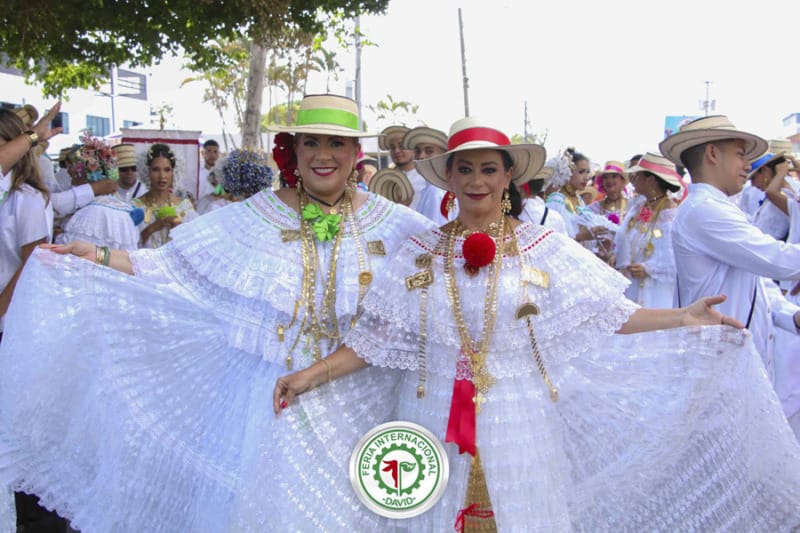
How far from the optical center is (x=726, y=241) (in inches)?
159

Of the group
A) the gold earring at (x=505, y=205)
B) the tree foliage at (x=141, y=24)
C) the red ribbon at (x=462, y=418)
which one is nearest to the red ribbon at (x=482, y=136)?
the gold earring at (x=505, y=205)

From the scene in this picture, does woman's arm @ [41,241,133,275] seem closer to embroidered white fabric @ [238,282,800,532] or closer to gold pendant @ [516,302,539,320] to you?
embroidered white fabric @ [238,282,800,532]

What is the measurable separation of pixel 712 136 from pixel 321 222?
7.61 feet

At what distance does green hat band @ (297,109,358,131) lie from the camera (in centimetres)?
339

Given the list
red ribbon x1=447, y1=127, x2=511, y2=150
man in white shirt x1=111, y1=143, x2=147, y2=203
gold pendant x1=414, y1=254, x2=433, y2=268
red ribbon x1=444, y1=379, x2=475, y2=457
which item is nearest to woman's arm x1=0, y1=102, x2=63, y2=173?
gold pendant x1=414, y1=254, x2=433, y2=268

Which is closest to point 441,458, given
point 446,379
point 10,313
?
point 446,379

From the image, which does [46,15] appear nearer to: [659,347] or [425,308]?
[425,308]

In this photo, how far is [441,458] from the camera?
286 cm

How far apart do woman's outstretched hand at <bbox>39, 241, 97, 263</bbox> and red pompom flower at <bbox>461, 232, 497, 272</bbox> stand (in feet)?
5.95

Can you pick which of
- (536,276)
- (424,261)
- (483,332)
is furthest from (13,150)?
(536,276)

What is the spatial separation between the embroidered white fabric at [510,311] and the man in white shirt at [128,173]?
184 inches

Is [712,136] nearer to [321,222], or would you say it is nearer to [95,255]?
[321,222]

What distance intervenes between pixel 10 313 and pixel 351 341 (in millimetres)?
1585

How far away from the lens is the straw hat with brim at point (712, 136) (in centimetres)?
404
